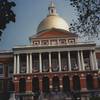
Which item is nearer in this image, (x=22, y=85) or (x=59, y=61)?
(x=59, y=61)

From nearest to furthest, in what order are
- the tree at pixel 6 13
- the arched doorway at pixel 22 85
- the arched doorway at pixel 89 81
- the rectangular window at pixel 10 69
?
the tree at pixel 6 13 < the arched doorway at pixel 89 81 < the arched doorway at pixel 22 85 < the rectangular window at pixel 10 69

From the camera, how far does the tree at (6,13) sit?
16734mm

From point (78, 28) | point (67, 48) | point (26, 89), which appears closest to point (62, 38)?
point (67, 48)

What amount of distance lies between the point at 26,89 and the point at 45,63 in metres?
7.00

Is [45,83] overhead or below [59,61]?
below

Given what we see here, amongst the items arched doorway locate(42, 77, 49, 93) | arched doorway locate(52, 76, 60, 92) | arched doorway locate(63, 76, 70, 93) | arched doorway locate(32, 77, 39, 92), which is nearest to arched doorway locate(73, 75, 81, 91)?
arched doorway locate(63, 76, 70, 93)

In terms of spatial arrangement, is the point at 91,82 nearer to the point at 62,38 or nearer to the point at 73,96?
the point at 73,96

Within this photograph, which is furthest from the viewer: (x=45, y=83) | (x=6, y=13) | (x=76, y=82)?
(x=45, y=83)

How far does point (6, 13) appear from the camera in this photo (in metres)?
16.8

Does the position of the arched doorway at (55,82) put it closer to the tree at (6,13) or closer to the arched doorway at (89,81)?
the arched doorway at (89,81)

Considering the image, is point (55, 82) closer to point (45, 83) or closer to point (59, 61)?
point (45, 83)

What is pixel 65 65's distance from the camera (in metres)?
62.7

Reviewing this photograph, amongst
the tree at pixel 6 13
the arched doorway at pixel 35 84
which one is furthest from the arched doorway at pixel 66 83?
the tree at pixel 6 13

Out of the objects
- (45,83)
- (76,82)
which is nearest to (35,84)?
(45,83)
